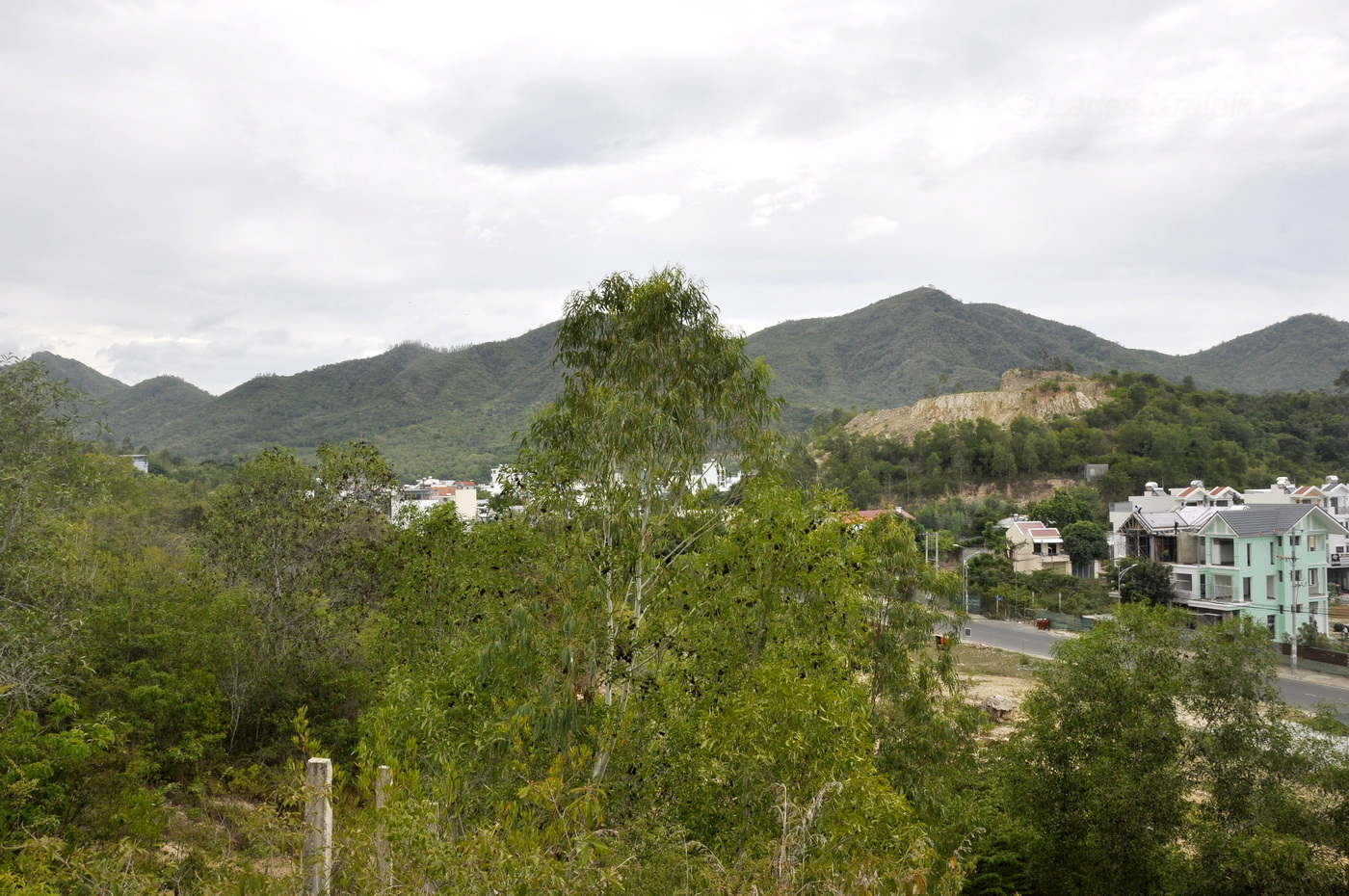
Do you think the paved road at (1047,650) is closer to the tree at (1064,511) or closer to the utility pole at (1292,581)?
the utility pole at (1292,581)

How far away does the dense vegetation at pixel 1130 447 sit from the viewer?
5975cm

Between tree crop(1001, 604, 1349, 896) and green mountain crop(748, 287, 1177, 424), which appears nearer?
tree crop(1001, 604, 1349, 896)

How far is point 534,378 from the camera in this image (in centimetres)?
10444

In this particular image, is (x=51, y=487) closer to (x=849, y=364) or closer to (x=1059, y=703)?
(x=1059, y=703)

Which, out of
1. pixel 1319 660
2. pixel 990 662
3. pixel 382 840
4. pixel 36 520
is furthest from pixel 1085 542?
pixel 382 840

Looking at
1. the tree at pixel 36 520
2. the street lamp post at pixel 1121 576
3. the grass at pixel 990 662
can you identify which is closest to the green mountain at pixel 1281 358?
the street lamp post at pixel 1121 576

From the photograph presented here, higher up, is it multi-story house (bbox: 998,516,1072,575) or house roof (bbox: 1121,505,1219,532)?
house roof (bbox: 1121,505,1219,532)

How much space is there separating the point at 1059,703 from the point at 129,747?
12.1 meters

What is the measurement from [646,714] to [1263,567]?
3687cm

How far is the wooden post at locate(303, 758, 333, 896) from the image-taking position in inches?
144

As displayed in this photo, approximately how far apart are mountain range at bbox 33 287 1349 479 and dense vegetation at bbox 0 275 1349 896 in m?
66.4

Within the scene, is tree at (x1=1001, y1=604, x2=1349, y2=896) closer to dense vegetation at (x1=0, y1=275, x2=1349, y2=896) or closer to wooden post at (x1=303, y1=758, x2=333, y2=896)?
dense vegetation at (x1=0, y1=275, x2=1349, y2=896)

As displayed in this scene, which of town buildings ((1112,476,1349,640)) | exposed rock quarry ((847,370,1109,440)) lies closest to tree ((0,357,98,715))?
town buildings ((1112,476,1349,640))

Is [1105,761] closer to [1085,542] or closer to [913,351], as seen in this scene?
[1085,542]
